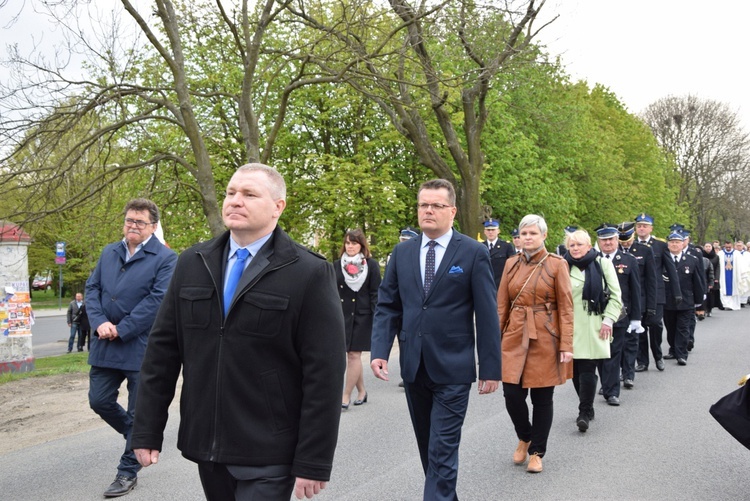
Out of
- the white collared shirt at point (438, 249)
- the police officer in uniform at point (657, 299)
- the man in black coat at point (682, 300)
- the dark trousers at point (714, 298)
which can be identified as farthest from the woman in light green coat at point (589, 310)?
the dark trousers at point (714, 298)

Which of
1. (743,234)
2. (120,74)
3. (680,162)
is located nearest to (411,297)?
(120,74)

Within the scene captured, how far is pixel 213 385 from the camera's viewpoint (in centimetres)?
296

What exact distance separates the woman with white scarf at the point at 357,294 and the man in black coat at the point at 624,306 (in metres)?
2.74

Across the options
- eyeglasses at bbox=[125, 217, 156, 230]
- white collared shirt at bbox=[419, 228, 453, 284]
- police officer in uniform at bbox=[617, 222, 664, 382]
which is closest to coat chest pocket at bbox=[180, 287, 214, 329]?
white collared shirt at bbox=[419, 228, 453, 284]

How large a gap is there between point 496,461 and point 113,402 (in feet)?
10.2

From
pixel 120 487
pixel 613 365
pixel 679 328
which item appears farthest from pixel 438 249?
pixel 679 328

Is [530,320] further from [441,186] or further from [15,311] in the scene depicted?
[15,311]

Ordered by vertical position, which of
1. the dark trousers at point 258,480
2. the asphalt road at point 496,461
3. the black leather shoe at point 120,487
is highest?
the dark trousers at point 258,480

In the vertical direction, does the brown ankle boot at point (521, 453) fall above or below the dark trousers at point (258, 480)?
below

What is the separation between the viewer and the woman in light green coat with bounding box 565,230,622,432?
304 inches

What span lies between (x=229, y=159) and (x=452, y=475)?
22212 millimetres

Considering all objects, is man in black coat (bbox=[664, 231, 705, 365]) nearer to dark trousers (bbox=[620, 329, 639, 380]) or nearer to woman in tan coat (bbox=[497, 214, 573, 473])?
dark trousers (bbox=[620, 329, 639, 380])

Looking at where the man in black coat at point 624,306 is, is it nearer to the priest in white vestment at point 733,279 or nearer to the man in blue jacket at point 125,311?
the man in blue jacket at point 125,311

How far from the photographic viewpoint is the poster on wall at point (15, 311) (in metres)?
13.0
